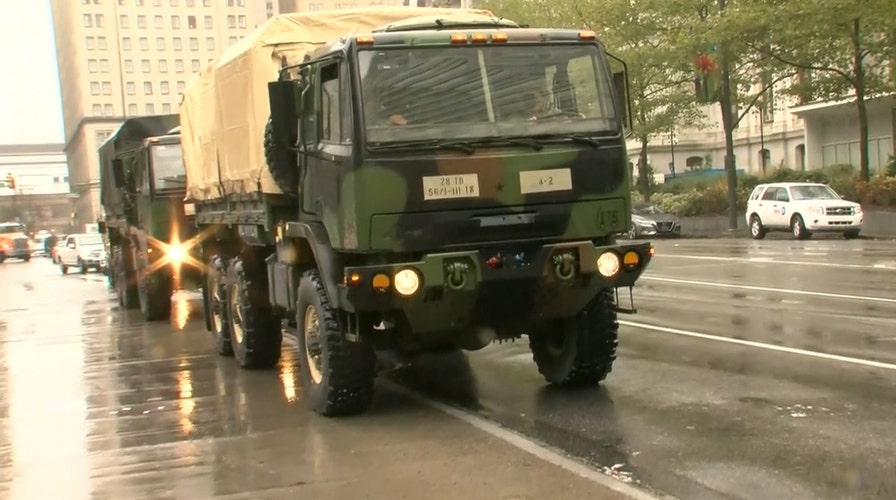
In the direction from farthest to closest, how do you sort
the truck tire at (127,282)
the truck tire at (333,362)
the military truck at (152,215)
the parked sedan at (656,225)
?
the parked sedan at (656,225)
the truck tire at (127,282)
the military truck at (152,215)
the truck tire at (333,362)

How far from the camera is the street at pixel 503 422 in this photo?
19.2ft

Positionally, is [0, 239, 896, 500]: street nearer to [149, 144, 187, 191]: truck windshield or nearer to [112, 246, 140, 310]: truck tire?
[149, 144, 187, 191]: truck windshield

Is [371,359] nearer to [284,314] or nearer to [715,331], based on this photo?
[284,314]

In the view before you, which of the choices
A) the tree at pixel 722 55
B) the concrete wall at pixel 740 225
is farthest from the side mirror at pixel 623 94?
the tree at pixel 722 55

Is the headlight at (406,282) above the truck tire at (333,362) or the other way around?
above

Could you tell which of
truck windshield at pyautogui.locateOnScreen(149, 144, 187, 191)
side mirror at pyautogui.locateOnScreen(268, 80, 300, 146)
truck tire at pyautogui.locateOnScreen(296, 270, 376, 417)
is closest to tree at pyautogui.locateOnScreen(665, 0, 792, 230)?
truck windshield at pyautogui.locateOnScreen(149, 144, 187, 191)

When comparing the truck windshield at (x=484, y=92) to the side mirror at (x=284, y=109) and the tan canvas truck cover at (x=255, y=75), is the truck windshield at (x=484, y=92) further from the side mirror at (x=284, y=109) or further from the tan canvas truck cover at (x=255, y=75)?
the tan canvas truck cover at (x=255, y=75)

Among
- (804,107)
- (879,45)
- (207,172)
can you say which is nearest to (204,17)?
(804,107)

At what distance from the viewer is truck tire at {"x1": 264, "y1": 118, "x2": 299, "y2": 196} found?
27.0 ft

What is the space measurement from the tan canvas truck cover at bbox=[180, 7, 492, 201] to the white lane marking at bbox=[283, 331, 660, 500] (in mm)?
2356

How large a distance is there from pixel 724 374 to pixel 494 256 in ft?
8.95

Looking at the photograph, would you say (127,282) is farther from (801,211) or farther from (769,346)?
(801,211)

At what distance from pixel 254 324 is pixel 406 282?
3853mm

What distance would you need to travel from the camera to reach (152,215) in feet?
51.2
